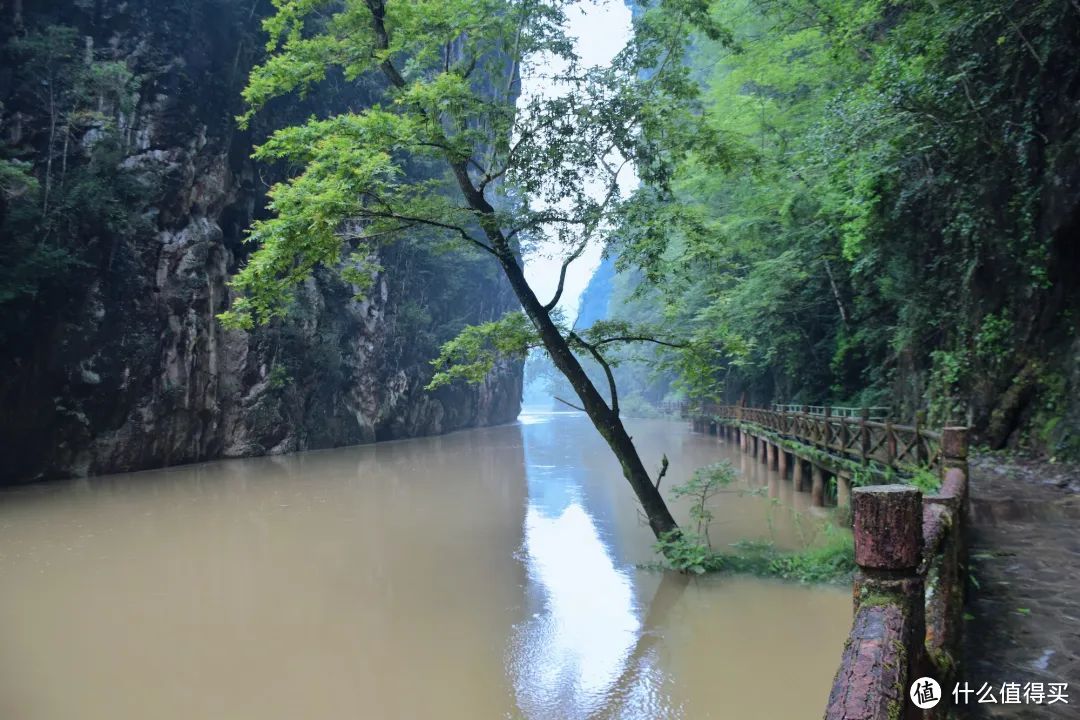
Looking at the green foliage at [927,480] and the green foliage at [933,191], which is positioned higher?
the green foliage at [933,191]

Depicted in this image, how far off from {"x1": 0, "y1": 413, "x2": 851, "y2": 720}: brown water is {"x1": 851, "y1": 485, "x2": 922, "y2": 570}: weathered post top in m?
3.97

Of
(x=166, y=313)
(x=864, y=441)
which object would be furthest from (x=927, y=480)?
(x=166, y=313)

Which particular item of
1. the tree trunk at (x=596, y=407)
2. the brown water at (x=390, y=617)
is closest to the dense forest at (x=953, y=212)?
the tree trunk at (x=596, y=407)

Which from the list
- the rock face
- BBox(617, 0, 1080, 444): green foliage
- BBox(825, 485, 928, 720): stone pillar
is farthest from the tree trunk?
the rock face

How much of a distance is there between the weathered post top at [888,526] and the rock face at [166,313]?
63.3ft

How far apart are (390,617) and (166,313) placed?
15.9 metres

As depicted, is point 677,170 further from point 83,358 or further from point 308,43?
point 83,358

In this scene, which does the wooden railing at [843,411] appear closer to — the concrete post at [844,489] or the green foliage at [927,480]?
the concrete post at [844,489]

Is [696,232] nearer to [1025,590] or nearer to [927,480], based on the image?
[927,480]

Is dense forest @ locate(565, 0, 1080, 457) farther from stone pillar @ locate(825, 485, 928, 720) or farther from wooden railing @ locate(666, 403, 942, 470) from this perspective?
stone pillar @ locate(825, 485, 928, 720)

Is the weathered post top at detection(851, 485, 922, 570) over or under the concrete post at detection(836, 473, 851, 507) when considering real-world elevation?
over

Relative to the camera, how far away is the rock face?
16.7 m

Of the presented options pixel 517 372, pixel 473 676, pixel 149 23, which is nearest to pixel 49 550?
pixel 473 676

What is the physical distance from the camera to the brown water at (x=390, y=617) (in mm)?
5582
